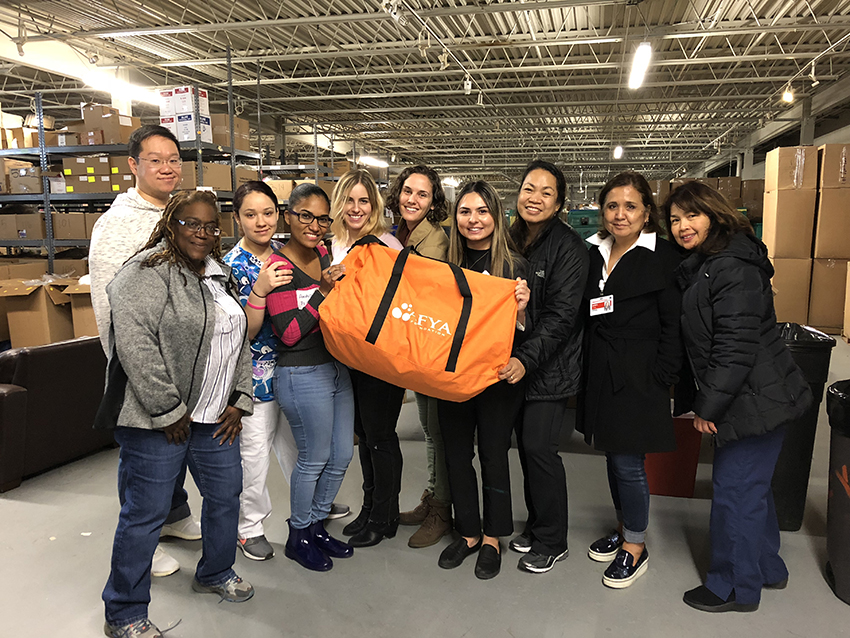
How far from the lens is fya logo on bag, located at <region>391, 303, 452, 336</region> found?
1.91 meters

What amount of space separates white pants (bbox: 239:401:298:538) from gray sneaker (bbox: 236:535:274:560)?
21 millimetres

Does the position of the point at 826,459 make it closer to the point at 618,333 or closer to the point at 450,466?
the point at 618,333

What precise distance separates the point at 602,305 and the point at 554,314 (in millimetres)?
193

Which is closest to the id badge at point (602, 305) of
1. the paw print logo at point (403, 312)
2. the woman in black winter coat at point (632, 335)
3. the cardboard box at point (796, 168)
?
the woman in black winter coat at point (632, 335)

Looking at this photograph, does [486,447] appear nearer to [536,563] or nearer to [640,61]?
[536,563]

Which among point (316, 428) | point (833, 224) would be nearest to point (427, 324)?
point (316, 428)

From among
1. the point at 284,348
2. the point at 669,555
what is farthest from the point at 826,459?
the point at 284,348

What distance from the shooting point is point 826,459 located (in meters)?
3.38

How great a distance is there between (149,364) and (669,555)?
7.29ft

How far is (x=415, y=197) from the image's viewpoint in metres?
2.38

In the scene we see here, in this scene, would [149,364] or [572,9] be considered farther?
[572,9]

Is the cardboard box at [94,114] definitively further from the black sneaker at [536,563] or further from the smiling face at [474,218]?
the black sneaker at [536,563]

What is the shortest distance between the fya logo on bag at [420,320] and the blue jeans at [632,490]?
880 millimetres

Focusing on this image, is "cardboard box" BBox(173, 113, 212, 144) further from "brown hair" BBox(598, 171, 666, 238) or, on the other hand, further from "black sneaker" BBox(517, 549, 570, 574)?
"black sneaker" BBox(517, 549, 570, 574)
